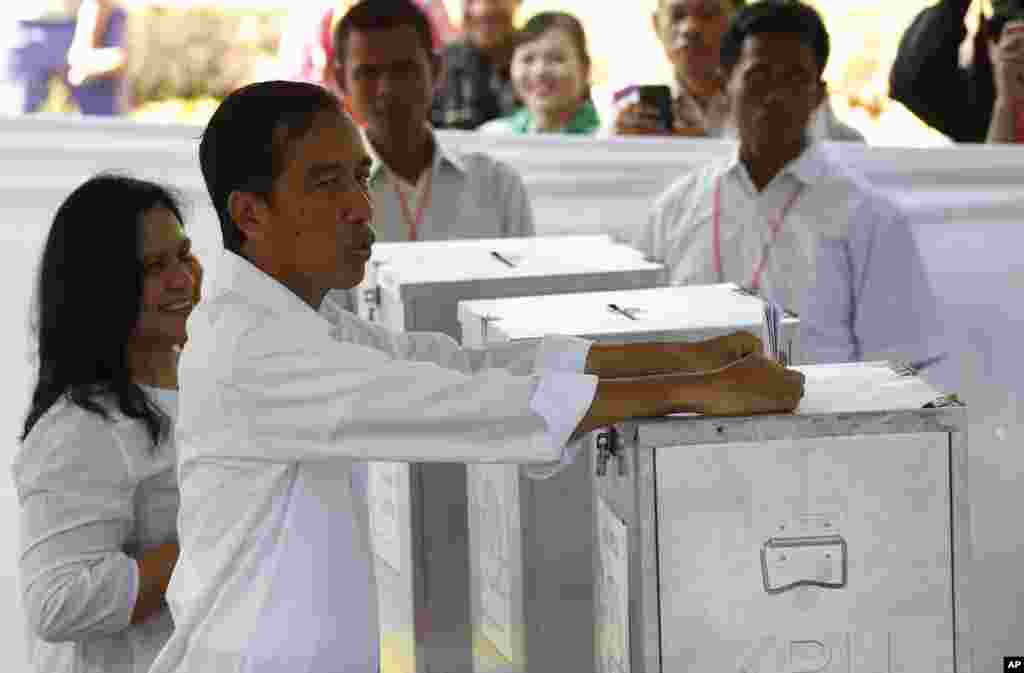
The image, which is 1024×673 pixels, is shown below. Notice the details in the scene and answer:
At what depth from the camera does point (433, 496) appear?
2.43 m

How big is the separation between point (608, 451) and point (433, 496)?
64 cm

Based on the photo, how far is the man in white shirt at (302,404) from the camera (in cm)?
172

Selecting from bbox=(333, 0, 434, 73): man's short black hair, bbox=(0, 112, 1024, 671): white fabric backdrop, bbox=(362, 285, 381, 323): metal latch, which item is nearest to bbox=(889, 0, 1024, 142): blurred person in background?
bbox=(0, 112, 1024, 671): white fabric backdrop

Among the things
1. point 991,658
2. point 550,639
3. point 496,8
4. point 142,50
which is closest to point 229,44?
point 142,50

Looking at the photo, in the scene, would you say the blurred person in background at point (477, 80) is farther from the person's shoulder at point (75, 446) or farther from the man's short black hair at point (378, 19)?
the person's shoulder at point (75, 446)

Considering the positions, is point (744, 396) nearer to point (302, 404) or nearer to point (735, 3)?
point (302, 404)

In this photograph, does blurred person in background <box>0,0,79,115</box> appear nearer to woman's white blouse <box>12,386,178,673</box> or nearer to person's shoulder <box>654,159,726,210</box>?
person's shoulder <box>654,159,726,210</box>

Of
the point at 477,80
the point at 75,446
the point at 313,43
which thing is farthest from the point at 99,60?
the point at 75,446

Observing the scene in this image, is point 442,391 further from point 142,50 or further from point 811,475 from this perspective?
point 142,50

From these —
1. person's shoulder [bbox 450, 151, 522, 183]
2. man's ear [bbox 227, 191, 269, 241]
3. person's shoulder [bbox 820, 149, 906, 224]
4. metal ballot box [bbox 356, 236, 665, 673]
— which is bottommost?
metal ballot box [bbox 356, 236, 665, 673]

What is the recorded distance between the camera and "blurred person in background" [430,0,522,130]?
5.25 metres

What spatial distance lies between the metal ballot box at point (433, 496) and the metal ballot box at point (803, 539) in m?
0.72

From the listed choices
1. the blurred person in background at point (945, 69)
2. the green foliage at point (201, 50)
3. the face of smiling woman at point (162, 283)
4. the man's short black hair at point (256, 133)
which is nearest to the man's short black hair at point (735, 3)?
the blurred person in background at point (945, 69)

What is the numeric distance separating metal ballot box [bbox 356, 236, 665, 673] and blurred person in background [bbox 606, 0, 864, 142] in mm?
1632
